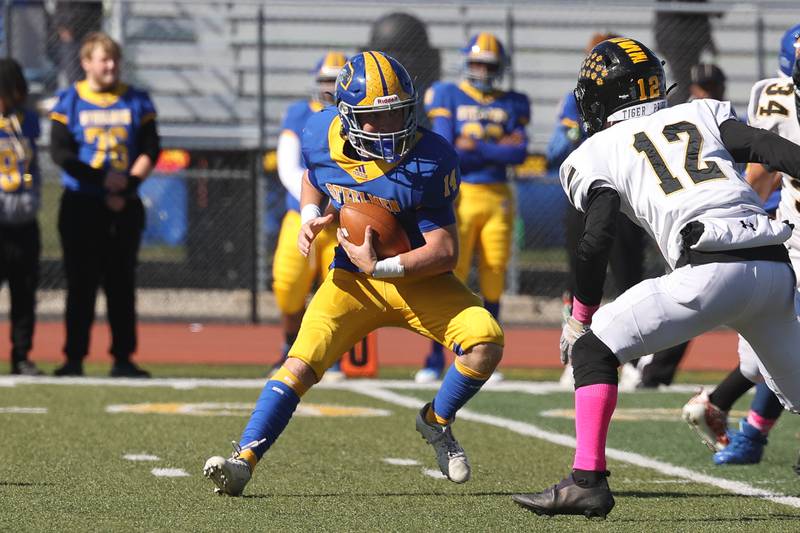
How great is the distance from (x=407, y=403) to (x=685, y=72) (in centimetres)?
720

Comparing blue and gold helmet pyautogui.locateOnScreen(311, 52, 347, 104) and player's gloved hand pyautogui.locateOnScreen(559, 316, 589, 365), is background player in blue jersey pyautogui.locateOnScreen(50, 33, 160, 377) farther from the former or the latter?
player's gloved hand pyautogui.locateOnScreen(559, 316, 589, 365)

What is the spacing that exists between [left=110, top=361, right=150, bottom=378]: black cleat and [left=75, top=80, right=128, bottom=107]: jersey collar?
1691 millimetres

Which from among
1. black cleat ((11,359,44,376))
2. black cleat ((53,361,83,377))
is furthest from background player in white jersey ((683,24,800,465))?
black cleat ((11,359,44,376))

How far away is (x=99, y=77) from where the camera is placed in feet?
31.3

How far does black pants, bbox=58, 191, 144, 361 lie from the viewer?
380 inches

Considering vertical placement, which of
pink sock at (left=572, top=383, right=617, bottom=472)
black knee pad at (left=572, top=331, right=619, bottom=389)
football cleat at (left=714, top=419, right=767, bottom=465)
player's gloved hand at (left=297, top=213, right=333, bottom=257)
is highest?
player's gloved hand at (left=297, top=213, right=333, bottom=257)

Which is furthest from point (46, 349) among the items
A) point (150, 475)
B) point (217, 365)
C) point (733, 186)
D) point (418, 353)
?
point (733, 186)

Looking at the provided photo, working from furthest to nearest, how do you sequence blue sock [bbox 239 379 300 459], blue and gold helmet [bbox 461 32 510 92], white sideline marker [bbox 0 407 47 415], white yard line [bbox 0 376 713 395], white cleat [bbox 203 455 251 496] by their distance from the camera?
blue and gold helmet [bbox 461 32 510 92] → white yard line [bbox 0 376 713 395] → white sideline marker [bbox 0 407 47 415] → blue sock [bbox 239 379 300 459] → white cleat [bbox 203 455 251 496]

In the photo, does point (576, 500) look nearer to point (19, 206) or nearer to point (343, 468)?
point (343, 468)

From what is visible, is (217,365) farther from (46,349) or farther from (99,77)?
(99,77)

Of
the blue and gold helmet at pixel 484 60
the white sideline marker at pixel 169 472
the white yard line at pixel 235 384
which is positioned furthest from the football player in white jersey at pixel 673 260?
the blue and gold helmet at pixel 484 60

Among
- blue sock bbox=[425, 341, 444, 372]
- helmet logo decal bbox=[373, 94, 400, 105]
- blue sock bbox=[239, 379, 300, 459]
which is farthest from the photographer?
blue sock bbox=[425, 341, 444, 372]

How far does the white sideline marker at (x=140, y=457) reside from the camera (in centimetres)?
621

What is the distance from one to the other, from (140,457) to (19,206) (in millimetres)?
3825
